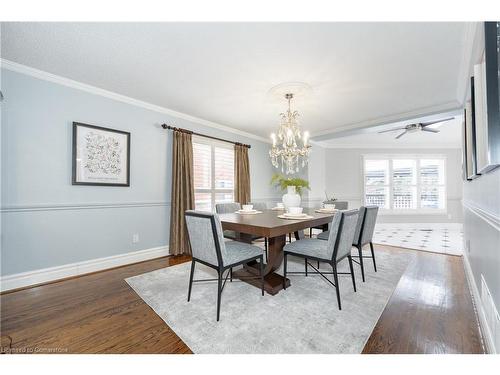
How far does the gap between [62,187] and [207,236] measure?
6.51 feet

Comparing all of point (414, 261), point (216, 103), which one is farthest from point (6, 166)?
point (414, 261)

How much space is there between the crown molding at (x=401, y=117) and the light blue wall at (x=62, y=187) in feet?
10.5

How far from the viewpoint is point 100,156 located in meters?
2.82

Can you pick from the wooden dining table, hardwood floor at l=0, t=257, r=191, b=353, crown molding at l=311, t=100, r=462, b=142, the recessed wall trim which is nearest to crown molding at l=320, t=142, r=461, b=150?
crown molding at l=311, t=100, r=462, b=142

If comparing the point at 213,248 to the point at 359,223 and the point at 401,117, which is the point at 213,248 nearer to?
the point at 359,223

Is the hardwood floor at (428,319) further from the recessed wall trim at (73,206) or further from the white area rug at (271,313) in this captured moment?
the recessed wall trim at (73,206)

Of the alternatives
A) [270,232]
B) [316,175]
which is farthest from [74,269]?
[316,175]

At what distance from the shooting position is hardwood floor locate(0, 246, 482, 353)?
4.74 ft

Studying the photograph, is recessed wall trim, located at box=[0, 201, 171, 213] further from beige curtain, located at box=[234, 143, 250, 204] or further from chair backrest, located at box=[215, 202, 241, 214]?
beige curtain, located at box=[234, 143, 250, 204]

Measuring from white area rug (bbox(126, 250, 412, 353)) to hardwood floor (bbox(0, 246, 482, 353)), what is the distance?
92mm

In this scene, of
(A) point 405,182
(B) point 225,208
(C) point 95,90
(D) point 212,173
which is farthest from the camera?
(A) point 405,182
